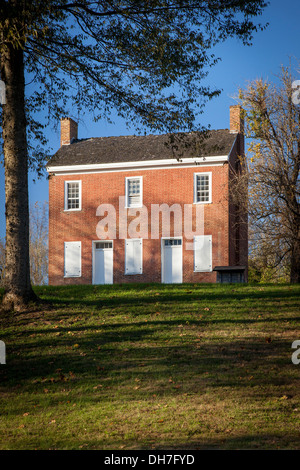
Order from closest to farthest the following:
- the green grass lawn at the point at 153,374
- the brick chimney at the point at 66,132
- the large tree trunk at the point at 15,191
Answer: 1. the green grass lawn at the point at 153,374
2. the large tree trunk at the point at 15,191
3. the brick chimney at the point at 66,132

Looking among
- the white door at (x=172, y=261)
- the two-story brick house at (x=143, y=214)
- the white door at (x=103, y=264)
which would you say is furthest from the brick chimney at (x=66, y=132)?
the white door at (x=172, y=261)

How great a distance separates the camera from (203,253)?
88.7 feet

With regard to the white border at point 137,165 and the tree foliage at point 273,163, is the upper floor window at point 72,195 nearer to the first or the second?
the white border at point 137,165

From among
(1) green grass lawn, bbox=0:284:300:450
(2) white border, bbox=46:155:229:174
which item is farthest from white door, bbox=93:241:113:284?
(1) green grass lawn, bbox=0:284:300:450

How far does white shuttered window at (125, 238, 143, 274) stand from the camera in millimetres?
27984

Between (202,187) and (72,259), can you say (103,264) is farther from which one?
(202,187)

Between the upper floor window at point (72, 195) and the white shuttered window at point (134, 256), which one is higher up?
the upper floor window at point (72, 195)

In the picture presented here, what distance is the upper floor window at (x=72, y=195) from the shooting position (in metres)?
29.6

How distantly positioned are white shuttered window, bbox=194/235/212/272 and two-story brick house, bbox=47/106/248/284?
50mm

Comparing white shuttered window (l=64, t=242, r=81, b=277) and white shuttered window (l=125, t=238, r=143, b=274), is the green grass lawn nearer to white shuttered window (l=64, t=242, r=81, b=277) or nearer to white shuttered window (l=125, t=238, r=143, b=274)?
white shuttered window (l=125, t=238, r=143, b=274)

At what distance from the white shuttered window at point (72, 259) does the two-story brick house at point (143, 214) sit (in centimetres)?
5
